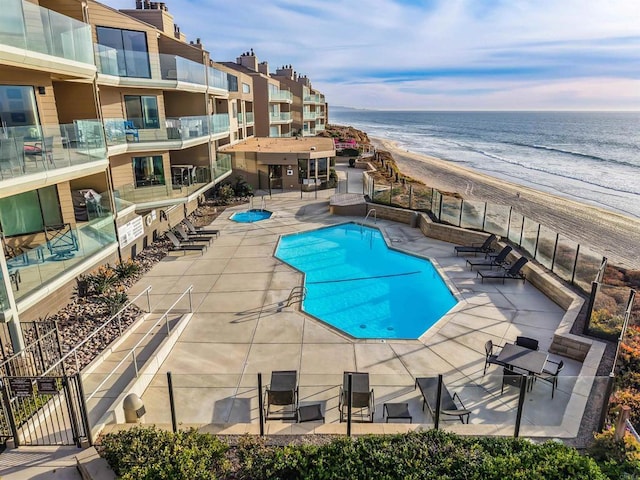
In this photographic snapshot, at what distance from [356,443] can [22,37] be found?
1227cm

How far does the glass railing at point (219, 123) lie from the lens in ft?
83.4

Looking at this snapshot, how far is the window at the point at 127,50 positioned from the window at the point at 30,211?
21.0ft

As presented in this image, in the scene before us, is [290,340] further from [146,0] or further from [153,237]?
[146,0]

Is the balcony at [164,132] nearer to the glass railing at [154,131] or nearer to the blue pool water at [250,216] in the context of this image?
the glass railing at [154,131]

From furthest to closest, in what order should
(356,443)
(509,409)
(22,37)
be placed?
1. (22,37)
2. (509,409)
3. (356,443)

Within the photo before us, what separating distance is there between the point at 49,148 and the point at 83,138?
1.98 metres

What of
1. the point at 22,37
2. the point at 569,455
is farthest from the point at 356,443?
the point at 22,37

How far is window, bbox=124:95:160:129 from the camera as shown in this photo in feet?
64.1

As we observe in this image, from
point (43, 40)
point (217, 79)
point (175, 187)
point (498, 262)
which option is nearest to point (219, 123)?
point (217, 79)

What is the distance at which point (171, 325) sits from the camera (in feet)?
41.4

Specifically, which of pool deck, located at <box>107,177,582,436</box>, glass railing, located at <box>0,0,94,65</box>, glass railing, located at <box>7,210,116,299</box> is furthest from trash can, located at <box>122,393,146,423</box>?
glass railing, located at <box>0,0,94,65</box>

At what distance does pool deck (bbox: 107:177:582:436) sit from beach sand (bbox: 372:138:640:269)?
6376mm

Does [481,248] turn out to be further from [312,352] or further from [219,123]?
[219,123]

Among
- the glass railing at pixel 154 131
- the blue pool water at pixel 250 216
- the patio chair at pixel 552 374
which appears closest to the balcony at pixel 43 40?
the glass railing at pixel 154 131
